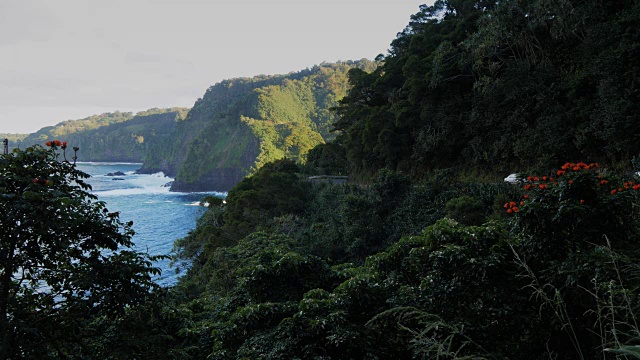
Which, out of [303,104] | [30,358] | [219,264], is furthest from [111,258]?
→ [303,104]

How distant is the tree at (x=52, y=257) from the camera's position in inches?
139

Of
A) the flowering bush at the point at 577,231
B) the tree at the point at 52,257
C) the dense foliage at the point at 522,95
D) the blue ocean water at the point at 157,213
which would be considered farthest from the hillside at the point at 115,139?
the flowering bush at the point at 577,231

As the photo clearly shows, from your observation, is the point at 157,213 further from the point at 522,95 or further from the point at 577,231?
the point at 577,231

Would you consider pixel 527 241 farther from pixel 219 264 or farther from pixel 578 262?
pixel 219 264

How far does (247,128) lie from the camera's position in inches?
3780

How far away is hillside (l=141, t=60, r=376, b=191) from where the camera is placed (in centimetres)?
8750

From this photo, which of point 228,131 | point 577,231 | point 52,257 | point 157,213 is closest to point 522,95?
point 577,231

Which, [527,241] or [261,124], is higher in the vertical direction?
[261,124]

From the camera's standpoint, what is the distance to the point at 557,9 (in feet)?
49.4

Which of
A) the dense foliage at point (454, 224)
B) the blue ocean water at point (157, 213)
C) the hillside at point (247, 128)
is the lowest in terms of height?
the blue ocean water at point (157, 213)

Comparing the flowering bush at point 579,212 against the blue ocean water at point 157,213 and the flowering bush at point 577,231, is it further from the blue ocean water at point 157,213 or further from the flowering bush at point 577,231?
the blue ocean water at point 157,213

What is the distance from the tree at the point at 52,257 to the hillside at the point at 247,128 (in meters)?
68.4

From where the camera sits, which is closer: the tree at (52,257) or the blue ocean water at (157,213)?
the tree at (52,257)

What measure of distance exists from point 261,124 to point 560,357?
9455 cm
